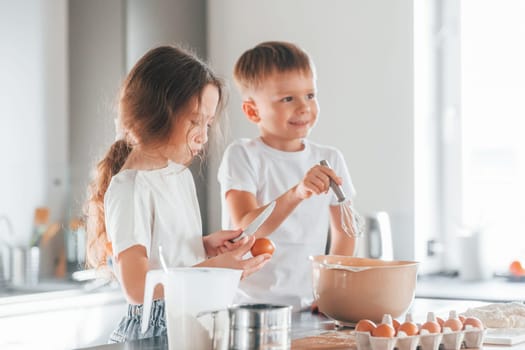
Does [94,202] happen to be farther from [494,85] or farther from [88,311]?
[494,85]

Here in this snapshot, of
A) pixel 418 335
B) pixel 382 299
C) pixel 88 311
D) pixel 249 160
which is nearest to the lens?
pixel 418 335

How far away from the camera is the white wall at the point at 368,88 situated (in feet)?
9.59

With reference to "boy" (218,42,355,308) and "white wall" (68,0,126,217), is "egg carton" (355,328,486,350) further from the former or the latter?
"white wall" (68,0,126,217)

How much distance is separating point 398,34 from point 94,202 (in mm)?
1588

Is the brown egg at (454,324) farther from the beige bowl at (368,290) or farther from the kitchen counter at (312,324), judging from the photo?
the beige bowl at (368,290)

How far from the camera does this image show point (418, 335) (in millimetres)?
1222

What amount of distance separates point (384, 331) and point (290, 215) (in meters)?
0.81

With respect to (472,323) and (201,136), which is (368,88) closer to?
(201,136)

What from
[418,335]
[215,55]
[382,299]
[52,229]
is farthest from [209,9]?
[418,335]

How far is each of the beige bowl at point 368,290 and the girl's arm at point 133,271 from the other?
34 centimetres

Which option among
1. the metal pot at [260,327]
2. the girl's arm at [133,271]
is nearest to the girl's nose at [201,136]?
the girl's arm at [133,271]

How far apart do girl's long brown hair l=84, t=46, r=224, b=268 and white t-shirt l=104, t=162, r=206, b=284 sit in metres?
0.09

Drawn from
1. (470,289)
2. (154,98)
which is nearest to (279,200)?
(154,98)

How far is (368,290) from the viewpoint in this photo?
4.75 feet
